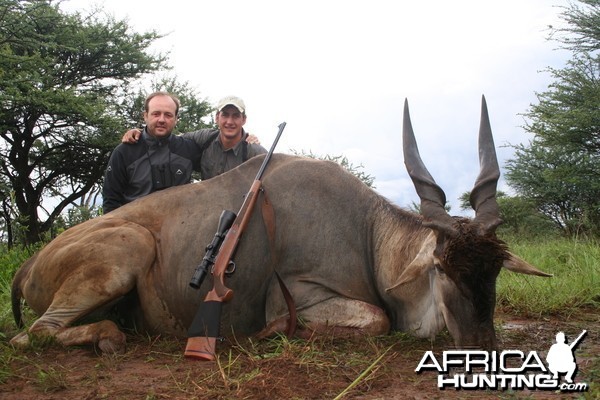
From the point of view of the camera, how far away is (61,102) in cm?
1695

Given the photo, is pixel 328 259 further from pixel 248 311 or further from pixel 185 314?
pixel 185 314

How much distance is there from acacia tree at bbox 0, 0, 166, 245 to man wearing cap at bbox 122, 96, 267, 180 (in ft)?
36.1

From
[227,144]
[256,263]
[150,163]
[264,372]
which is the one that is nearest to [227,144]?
[227,144]

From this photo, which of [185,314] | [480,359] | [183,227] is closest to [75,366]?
[185,314]

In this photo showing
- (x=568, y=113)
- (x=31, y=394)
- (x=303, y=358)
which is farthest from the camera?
(x=568, y=113)

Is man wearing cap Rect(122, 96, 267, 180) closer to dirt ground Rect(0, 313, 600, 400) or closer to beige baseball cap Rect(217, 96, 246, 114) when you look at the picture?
beige baseball cap Rect(217, 96, 246, 114)

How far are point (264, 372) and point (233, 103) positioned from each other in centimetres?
339

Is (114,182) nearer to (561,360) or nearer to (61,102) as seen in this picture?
(561,360)

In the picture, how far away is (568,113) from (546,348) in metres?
14.3

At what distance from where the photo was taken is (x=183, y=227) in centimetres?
464

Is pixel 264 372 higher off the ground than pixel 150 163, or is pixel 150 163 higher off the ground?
pixel 150 163

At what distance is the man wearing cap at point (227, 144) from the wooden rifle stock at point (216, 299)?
170cm

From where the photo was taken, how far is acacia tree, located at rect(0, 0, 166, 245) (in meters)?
16.3

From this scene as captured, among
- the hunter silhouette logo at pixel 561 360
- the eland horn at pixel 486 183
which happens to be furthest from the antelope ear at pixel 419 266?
the hunter silhouette logo at pixel 561 360
